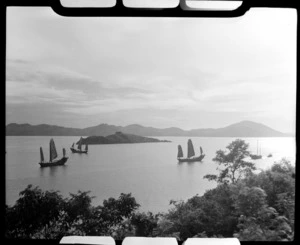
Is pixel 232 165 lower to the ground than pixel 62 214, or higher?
higher

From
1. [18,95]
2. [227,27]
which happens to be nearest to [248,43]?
[227,27]

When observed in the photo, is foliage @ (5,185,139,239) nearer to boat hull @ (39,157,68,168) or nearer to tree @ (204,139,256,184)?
boat hull @ (39,157,68,168)

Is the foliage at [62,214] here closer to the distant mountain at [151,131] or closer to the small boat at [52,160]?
the small boat at [52,160]

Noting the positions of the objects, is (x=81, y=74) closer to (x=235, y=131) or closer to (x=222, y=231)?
(x=235, y=131)

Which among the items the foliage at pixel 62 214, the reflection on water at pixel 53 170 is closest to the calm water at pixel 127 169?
the reflection on water at pixel 53 170

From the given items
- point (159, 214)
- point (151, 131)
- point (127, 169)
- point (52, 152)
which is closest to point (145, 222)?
point (159, 214)

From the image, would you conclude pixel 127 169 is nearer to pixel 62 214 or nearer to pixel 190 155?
pixel 190 155
